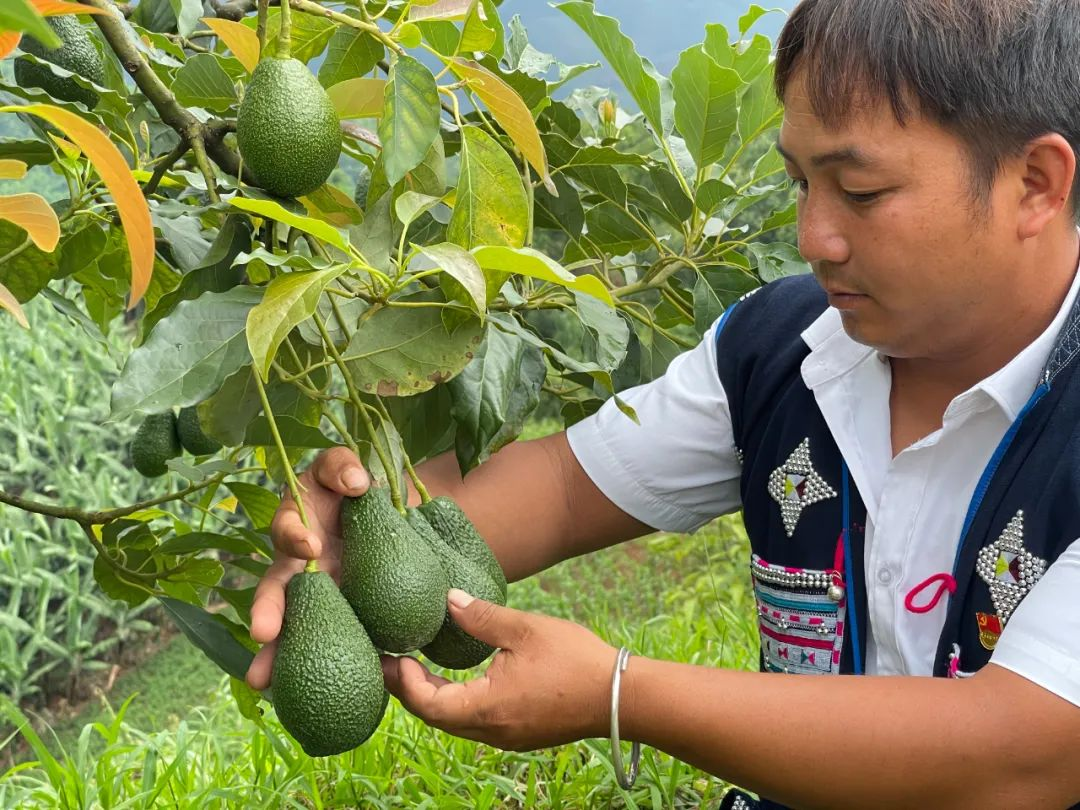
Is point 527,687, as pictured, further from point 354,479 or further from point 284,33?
point 284,33

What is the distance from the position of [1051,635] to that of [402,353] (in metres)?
0.54

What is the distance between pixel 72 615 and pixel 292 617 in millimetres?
2584

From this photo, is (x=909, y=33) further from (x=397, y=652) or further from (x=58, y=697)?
(x=58, y=697)

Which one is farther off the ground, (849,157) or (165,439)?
(849,157)

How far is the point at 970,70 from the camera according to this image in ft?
3.28

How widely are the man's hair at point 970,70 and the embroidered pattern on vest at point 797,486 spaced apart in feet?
1.16

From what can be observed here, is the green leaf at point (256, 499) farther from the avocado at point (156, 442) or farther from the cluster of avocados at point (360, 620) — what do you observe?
the cluster of avocados at point (360, 620)

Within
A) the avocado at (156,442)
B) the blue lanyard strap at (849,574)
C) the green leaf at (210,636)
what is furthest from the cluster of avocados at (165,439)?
the blue lanyard strap at (849,574)

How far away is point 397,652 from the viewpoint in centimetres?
94

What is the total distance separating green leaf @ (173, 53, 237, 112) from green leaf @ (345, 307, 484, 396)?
30 cm

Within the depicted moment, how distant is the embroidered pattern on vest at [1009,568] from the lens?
42.5 inches

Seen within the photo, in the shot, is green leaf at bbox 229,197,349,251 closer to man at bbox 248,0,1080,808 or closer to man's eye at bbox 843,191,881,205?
man at bbox 248,0,1080,808

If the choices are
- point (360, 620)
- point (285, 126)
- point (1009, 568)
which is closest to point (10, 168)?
point (285, 126)

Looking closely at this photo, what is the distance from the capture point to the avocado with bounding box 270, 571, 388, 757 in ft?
2.82
